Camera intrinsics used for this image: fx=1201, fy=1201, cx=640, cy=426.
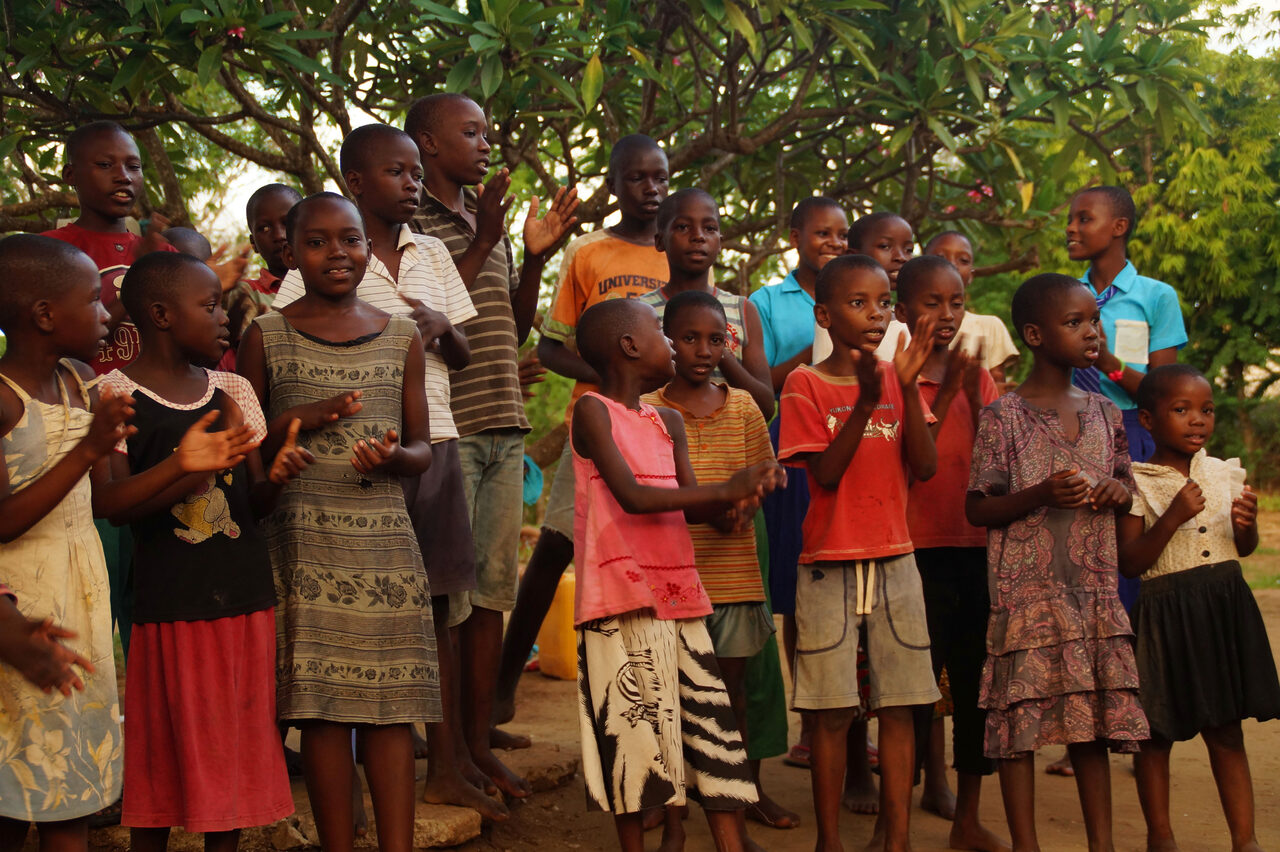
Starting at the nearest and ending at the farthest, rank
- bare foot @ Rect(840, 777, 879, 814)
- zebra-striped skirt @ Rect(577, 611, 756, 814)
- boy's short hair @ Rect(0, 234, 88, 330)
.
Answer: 1. boy's short hair @ Rect(0, 234, 88, 330)
2. zebra-striped skirt @ Rect(577, 611, 756, 814)
3. bare foot @ Rect(840, 777, 879, 814)

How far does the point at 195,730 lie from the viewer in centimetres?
270

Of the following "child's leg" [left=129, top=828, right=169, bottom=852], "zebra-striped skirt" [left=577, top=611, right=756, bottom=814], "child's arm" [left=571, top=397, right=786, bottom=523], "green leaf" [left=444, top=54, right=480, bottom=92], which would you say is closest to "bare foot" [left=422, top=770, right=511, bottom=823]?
"zebra-striped skirt" [left=577, top=611, right=756, bottom=814]

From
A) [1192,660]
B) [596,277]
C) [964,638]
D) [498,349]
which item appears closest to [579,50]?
[596,277]

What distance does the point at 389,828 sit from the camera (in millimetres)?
2883

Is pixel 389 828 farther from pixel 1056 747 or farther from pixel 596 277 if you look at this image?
pixel 1056 747

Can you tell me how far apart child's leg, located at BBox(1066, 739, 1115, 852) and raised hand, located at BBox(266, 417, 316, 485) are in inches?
89.8

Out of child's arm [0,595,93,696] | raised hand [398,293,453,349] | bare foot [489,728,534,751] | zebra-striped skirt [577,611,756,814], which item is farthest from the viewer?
bare foot [489,728,534,751]

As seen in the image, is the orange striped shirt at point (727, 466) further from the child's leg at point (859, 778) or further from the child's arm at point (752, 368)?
the child's leg at point (859, 778)

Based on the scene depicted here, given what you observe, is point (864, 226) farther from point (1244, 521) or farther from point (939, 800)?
point (939, 800)

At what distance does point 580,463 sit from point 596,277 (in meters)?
1.01

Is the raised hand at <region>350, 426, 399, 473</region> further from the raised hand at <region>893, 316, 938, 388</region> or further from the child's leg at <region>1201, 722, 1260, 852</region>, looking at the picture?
the child's leg at <region>1201, 722, 1260, 852</region>

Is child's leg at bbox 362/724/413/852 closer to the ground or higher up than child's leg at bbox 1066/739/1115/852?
higher up

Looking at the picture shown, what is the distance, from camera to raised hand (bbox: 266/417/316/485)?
266 centimetres

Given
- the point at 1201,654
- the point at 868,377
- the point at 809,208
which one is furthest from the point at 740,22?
the point at 1201,654
